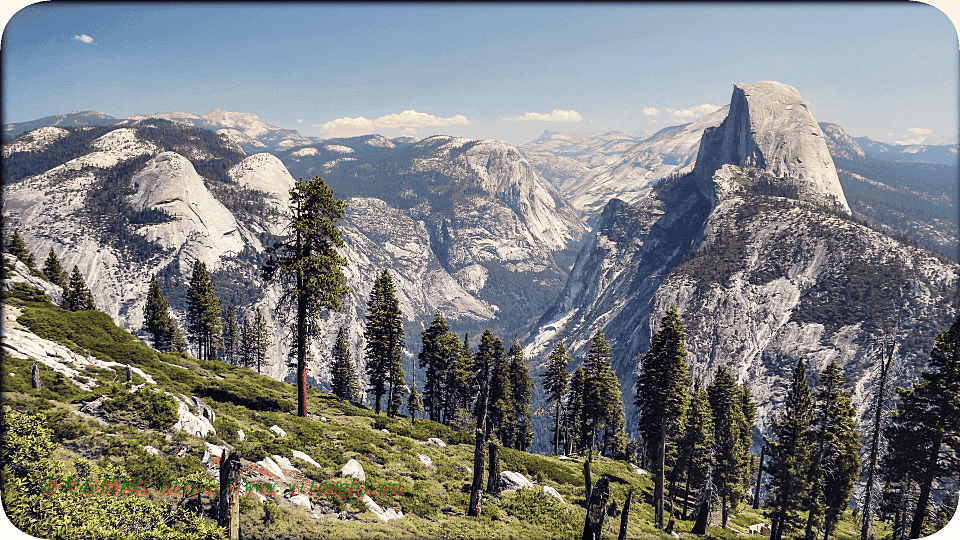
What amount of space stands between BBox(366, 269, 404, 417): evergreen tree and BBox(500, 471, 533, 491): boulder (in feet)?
75.3

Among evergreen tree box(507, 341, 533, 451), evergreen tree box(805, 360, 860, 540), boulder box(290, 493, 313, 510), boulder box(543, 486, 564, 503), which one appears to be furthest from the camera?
evergreen tree box(507, 341, 533, 451)

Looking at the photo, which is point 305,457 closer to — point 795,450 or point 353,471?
point 353,471

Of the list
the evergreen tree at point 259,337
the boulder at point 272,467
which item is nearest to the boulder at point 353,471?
the boulder at point 272,467

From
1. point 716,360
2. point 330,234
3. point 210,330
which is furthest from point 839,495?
point 716,360

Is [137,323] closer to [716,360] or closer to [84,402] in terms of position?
[84,402]

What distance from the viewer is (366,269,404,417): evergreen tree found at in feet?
153

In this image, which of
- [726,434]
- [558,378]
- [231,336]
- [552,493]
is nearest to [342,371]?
[231,336]

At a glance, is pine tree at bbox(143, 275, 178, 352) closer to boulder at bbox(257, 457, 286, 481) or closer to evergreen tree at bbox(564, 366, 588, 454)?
evergreen tree at bbox(564, 366, 588, 454)

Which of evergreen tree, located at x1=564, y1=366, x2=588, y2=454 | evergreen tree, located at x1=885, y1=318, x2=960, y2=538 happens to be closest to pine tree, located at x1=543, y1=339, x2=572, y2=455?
evergreen tree, located at x1=564, y1=366, x2=588, y2=454

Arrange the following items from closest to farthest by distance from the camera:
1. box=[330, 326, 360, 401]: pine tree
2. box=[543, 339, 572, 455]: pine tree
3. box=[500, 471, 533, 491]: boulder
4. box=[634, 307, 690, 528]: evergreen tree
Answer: box=[500, 471, 533, 491]: boulder, box=[634, 307, 690, 528]: evergreen tree, box=[543, 339, 572, 455]: pine tree, box=[330, 326, 360, 401]: pine tree

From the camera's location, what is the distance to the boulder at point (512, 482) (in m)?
24.3

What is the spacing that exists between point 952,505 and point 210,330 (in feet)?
262

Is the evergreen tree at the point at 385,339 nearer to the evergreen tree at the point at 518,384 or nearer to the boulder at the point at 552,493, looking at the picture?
the evergreen tree at the point at 518,384

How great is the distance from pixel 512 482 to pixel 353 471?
10391 mm
